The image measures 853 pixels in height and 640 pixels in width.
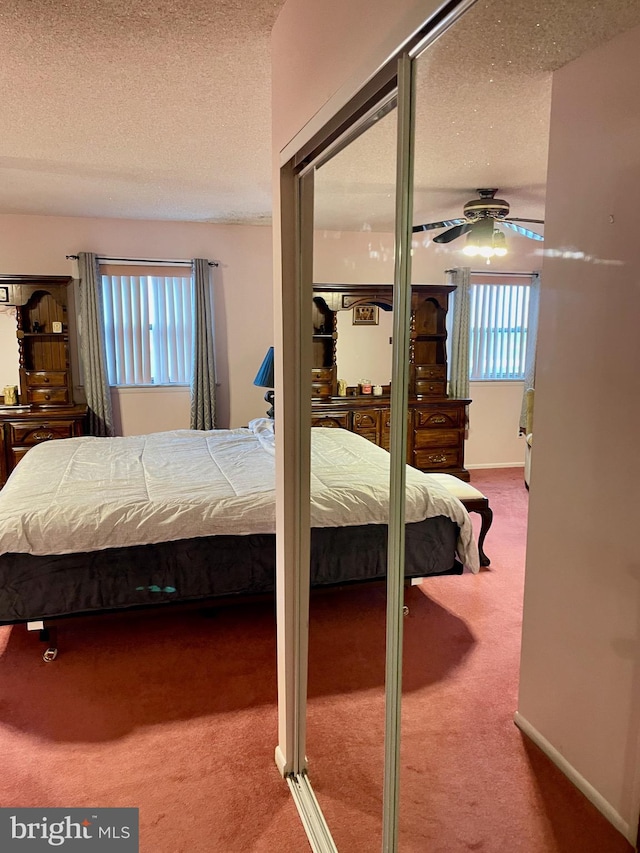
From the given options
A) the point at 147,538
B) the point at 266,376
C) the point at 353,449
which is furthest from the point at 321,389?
the point at 266,376

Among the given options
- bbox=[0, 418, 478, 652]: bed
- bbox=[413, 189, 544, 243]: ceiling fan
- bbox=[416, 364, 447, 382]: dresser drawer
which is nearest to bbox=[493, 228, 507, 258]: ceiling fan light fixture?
bbox=[413, 189, 544, 243]: ceiling fan

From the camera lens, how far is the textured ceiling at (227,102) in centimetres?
94

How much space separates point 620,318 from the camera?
0.76m

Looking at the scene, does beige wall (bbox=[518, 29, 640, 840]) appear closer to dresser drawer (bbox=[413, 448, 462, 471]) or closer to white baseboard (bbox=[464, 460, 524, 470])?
white baseboard (bbox=[464, 460, 524, 470])

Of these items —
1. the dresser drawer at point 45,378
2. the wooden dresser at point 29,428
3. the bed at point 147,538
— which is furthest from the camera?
the dresser drawer at point 45,378

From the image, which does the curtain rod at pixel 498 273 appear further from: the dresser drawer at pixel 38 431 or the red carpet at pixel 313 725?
the dresser drawer at pixel 38 431

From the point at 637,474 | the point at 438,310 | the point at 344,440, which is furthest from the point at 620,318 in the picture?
the point at 344,440

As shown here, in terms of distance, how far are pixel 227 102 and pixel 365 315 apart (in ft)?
4.78

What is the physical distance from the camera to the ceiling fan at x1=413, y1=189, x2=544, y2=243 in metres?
0.99

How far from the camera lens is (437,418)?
1.30 meters

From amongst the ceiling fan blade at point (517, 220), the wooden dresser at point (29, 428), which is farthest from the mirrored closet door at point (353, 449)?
the wooden dresser at point (29, 428)

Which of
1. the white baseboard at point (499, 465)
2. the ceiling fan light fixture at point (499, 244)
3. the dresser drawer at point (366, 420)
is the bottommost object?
the white baseboard at point (499, 465)

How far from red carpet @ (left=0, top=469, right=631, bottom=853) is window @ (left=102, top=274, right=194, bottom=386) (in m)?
2.94

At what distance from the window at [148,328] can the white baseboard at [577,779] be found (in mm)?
4960
